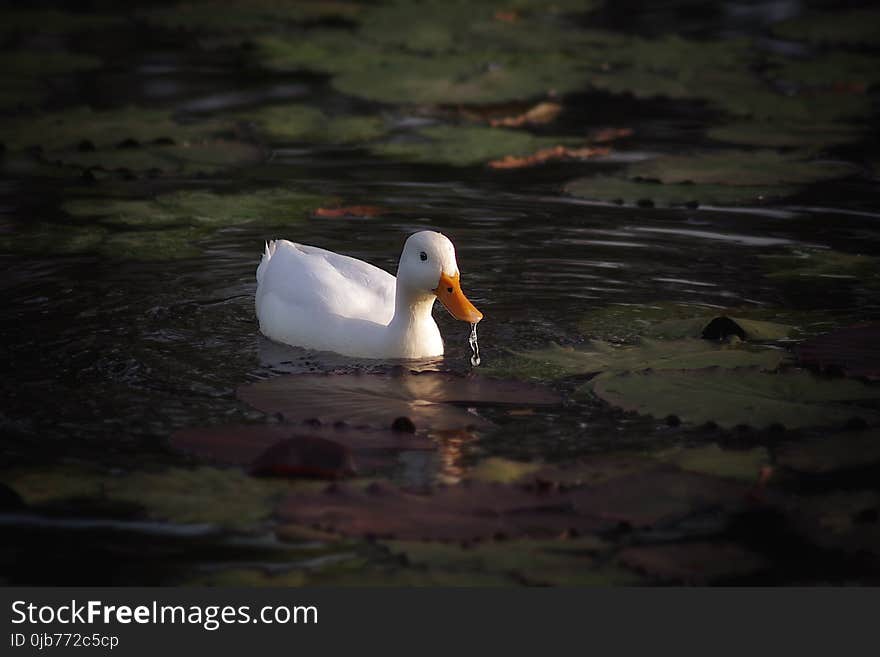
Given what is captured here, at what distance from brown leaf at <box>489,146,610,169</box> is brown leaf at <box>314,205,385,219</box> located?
1.24m

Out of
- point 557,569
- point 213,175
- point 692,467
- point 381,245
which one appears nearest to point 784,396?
point 692,467

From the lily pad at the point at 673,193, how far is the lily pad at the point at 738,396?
316cm

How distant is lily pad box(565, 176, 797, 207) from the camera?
8.62 m

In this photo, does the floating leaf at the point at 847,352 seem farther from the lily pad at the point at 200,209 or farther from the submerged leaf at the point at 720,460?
the lily pad at the point at 200,209

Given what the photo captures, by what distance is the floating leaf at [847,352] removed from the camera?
5.71 meters

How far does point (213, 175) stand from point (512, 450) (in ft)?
16.6

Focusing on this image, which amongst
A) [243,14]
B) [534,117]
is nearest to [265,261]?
[534,117]

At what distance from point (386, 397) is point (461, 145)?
4627mm

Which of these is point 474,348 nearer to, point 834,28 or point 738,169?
point 738,169

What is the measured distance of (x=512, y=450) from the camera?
509cm

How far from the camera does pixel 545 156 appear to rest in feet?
31.8

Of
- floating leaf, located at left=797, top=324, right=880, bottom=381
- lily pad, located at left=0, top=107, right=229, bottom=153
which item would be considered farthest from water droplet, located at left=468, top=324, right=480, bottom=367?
lily pad, located at left=0, top=107, right=229, bottom=153

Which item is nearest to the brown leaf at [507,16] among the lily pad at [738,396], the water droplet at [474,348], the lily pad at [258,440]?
the water droplet at [474,348]

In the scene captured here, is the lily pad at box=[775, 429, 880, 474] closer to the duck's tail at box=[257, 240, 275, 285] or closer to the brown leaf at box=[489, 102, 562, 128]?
the duck's tail at box=[257, 240, 275, 285]
